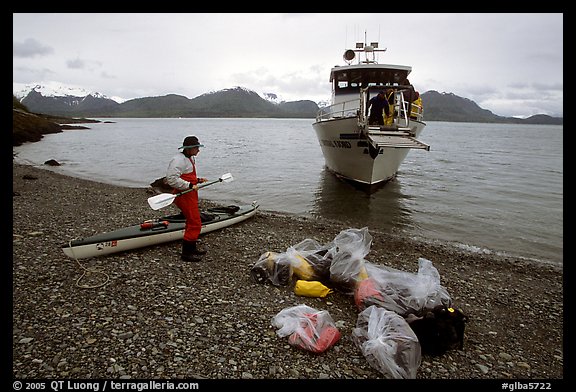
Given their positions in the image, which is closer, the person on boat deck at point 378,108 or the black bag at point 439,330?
the black bag at point 439,330

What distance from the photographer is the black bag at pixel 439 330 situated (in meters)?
4.23

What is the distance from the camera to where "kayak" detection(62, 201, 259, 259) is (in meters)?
6.09

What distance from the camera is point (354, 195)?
1551 centimetres

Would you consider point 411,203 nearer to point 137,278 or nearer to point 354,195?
point 354,195

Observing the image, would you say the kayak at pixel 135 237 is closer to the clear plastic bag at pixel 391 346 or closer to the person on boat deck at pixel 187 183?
the person on boat deck at pixel 187 183

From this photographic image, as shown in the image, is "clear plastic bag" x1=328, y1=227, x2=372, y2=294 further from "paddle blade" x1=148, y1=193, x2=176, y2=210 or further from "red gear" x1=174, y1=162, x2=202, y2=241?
"paddle blade" x1=148, y1=193, x2=176, y2=210

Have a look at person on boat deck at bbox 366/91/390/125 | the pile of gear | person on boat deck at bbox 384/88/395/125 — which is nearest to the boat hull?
person on boat deck at bbox 366/91/390/125

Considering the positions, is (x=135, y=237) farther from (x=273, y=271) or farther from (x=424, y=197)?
(x=424, y=197)

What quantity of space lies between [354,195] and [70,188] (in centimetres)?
1205

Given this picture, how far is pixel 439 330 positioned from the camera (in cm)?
427

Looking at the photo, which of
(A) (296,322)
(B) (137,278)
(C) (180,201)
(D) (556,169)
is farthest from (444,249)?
(D) (556,169)

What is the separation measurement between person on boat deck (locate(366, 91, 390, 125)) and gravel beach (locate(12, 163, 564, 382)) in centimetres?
764

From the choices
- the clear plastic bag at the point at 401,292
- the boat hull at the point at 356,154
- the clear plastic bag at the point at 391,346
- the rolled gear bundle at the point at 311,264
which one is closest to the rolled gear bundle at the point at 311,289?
the rolled gear bundle at the point at 311,264

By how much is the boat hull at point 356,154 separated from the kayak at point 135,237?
8029 mm
